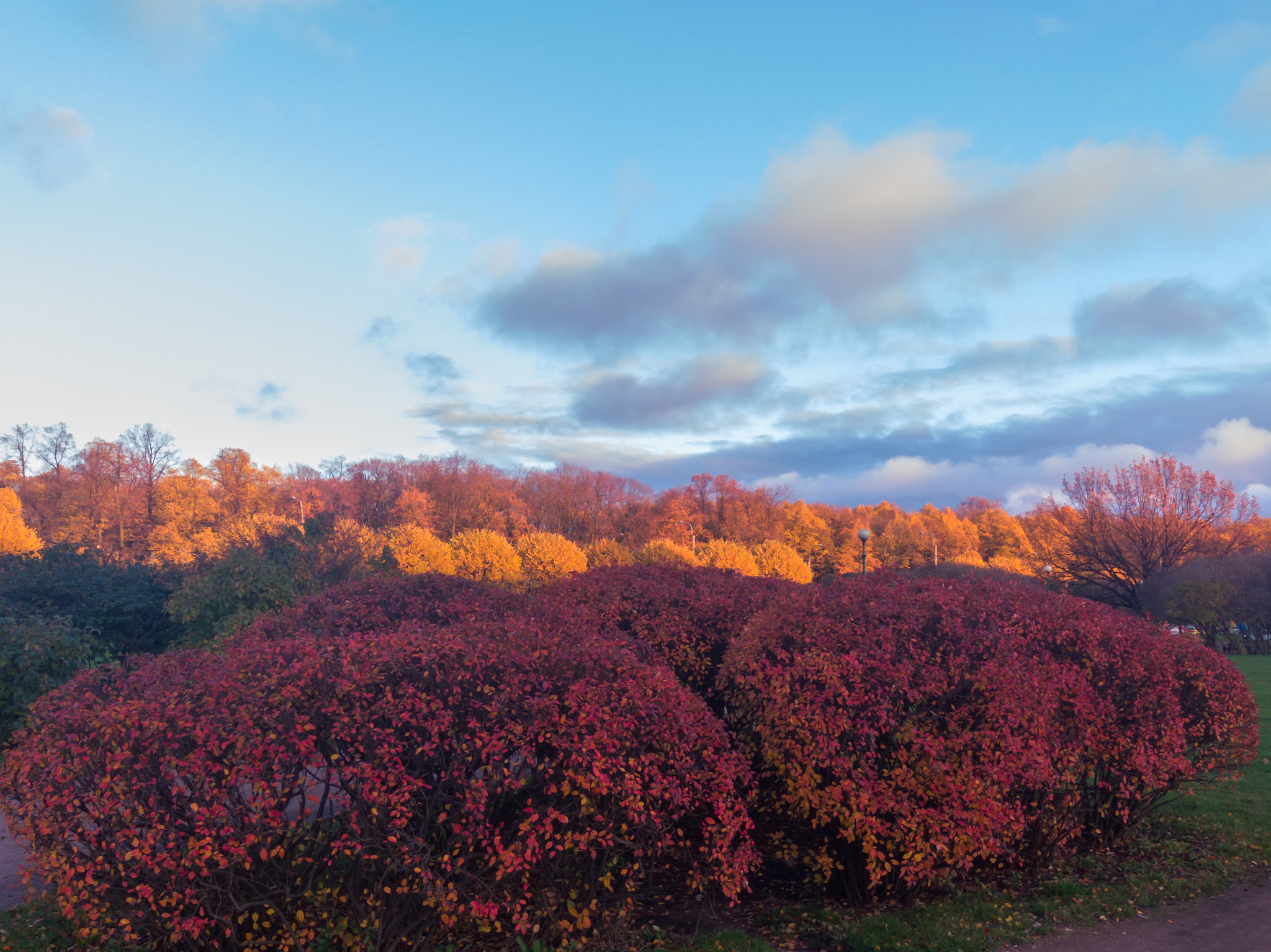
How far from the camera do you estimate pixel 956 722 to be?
5332mm

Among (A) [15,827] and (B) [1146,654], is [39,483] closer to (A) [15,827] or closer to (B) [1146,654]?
(A) [15,827]

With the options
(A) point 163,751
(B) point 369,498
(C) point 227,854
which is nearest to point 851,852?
(C) point 227,854

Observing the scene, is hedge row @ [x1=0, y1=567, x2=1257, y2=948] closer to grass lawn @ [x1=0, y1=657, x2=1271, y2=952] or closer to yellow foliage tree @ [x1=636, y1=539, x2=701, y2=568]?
grass lawn @ [x1=0, y1=657, x2=1271, y2=952]

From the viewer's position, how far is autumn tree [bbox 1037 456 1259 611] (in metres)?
32.8

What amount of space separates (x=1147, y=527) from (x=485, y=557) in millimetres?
27582

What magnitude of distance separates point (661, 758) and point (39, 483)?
193 ft

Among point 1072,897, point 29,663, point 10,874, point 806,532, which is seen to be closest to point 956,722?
point 1072,897

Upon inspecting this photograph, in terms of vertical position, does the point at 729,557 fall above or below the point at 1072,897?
above

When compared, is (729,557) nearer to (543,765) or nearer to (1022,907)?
(1022,907)

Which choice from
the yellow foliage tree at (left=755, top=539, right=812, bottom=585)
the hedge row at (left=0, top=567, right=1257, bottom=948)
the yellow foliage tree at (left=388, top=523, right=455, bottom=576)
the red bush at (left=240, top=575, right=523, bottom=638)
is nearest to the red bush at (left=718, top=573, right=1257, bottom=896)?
the hedge row at (left=0, top=567, right=1257, bottom=948)

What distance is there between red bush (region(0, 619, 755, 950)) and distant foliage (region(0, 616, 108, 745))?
18.2ft

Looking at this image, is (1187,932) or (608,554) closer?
(1187,932)

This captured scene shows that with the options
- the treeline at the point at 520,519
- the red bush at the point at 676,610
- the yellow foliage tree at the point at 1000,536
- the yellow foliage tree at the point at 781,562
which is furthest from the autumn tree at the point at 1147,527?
the yellow foliage tree at the point at 1000,536

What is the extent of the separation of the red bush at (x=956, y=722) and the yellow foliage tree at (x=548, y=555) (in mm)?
24291
